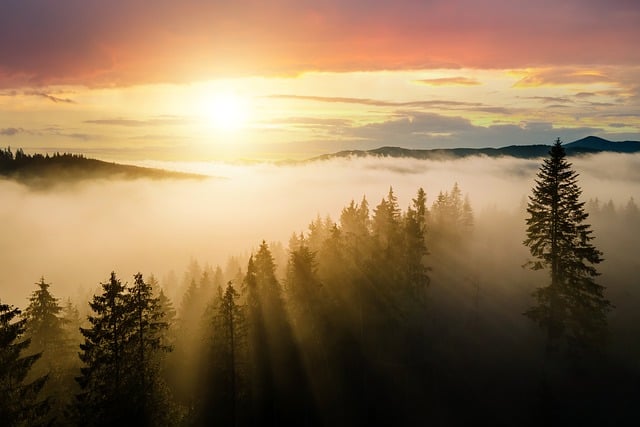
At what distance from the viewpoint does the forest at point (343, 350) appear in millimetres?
→ 22422

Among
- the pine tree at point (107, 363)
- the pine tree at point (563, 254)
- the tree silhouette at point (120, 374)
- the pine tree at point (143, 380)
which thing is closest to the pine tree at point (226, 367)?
the pine tree at point (143, 380)

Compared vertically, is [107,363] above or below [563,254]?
below

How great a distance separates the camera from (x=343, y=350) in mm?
44188

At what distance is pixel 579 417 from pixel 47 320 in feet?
130

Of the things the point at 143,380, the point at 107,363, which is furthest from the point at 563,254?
the point at 107,363

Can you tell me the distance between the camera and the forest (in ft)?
73.6

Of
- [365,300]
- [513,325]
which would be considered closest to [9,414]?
[365,300]

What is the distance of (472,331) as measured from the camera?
Answer: 55531 millimetres

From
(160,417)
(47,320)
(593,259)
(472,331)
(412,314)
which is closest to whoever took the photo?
(160,417)

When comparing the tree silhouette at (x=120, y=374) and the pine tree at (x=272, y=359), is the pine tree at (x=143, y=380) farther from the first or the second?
the pine tree at (x=272, y=359)

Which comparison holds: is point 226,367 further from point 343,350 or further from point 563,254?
point 563,254

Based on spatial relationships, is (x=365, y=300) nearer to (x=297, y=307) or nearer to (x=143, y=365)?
(x=297, y=307)

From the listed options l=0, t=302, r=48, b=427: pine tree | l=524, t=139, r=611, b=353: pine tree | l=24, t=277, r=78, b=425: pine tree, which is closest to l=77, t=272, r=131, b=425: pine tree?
l=0, t=302, r=48, b=427: pine tree

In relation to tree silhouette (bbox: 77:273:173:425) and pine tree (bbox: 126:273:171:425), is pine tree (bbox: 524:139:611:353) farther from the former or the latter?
tree silhouette (bbox: 77:273:173:425)
